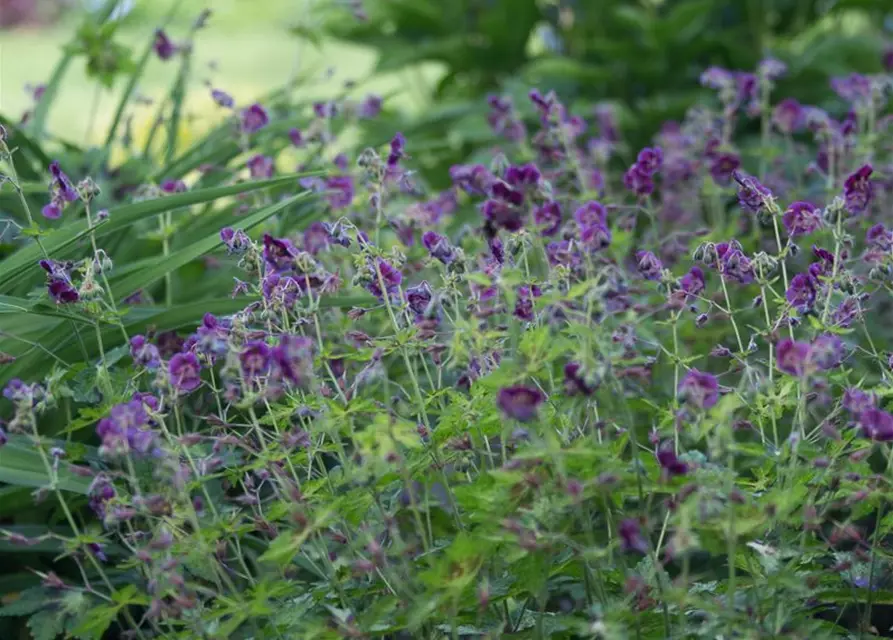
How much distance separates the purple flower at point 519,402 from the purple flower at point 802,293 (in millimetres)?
616

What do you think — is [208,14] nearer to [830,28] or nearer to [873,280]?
[873,280]

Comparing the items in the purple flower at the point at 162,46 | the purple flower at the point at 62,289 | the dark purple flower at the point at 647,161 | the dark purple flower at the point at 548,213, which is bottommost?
the dark purple flower at the point at 548,213

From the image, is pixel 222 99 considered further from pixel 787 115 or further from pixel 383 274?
pixel 787 115

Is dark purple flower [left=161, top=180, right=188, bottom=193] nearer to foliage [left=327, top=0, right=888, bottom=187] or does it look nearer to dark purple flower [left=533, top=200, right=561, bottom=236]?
dark purple flower [left=533, top=200, right=561, bottom=236]

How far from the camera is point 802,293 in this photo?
2086mm

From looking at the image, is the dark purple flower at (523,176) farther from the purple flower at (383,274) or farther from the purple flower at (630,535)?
the purple flower at (630,535)

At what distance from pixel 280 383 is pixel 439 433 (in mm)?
316

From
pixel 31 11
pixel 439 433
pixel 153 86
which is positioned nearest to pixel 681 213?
pixel 439 433

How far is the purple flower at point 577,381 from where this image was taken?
1641 mm

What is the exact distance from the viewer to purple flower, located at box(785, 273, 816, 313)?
2070mm

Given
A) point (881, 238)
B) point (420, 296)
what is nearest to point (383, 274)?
point (420, 296)

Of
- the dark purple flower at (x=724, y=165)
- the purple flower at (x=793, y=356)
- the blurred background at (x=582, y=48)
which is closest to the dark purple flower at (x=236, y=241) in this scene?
the purple flower at (x=793, y=356)

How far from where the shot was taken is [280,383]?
220 centimetres

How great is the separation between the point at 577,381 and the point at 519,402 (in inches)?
3.4
